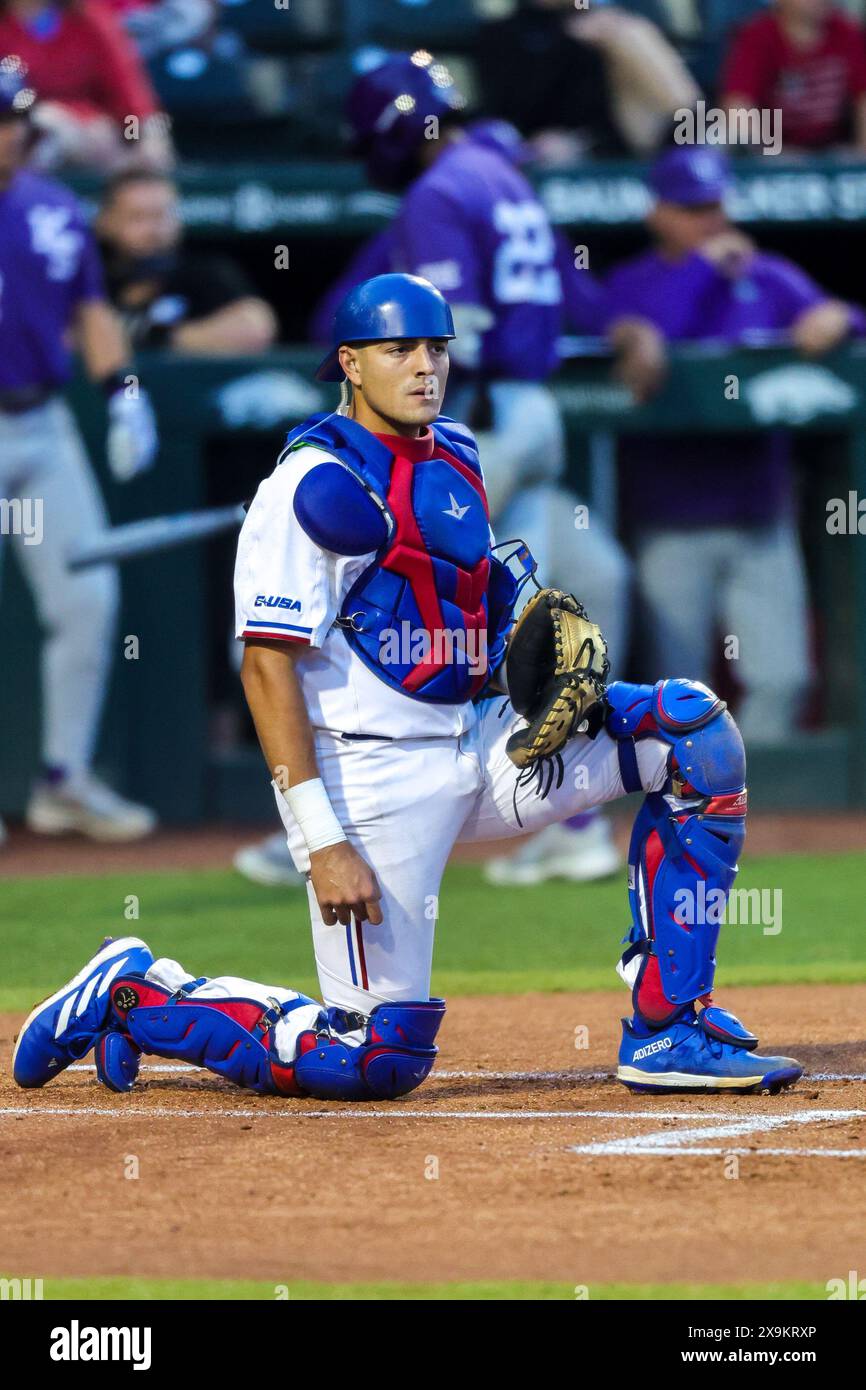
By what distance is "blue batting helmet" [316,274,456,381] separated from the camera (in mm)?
4289

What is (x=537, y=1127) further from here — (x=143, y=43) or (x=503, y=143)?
(x=143, y=43)

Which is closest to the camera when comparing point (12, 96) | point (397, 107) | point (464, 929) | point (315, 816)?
point (315, 816)

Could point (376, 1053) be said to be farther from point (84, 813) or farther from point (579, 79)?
point (579, 79)

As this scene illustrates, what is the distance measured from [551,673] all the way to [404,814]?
0.39 metres

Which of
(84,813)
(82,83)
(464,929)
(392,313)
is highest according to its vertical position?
(82,83)

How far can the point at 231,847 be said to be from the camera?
336 inches

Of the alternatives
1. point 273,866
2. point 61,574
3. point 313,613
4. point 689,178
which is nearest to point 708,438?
point 689,178

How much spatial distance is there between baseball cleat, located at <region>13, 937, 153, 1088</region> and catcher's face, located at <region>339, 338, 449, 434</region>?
116 centimetres

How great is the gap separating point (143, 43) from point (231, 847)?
4270mm

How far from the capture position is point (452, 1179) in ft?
12.2

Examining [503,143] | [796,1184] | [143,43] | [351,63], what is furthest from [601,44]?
[796,1184]

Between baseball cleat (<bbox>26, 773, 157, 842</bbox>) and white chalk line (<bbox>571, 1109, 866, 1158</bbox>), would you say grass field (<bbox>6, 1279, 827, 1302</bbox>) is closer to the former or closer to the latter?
white chalk line (<bbox>571, 1109, 866, 1158</bbox>)

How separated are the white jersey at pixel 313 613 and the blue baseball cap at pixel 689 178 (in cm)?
487

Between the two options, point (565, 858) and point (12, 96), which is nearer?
point (565, 858)
